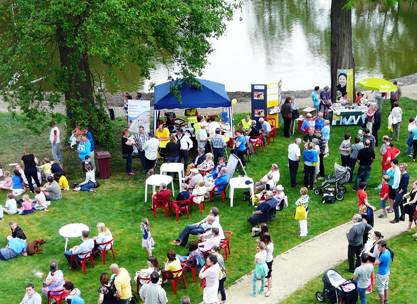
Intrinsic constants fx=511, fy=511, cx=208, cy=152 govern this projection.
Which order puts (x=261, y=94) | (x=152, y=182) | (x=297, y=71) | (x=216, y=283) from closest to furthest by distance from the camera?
(x=216, y=283)
(x=152, y=182)
(x=261, y=94)
(x=297, y=71)

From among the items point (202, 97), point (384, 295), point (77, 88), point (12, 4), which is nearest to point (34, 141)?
point (77, 88)

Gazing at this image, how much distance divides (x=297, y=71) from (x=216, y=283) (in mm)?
25878

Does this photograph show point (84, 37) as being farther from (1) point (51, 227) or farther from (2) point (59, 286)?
(2) point (59, 286)

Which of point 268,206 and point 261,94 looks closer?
point 268,206

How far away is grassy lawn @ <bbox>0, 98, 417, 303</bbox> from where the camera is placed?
10289 millimetres

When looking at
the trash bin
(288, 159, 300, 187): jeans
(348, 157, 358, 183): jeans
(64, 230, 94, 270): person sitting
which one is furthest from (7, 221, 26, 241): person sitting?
(348, 157, 358, 183): jeans

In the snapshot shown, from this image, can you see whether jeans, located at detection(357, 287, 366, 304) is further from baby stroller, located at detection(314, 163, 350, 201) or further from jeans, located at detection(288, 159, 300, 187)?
jeans, located at detection(288, 159, 300, 187)

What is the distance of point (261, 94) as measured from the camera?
59.5ft

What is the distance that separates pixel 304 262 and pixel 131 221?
448 centimetres

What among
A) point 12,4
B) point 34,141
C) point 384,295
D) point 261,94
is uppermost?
point 12,4

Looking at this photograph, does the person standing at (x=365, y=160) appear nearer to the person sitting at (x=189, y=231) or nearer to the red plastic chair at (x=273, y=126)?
the red plastic chair at (x=273, y=126)

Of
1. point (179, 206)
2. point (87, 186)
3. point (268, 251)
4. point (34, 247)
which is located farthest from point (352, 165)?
point (34, 247)

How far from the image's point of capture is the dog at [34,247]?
11.0 meters

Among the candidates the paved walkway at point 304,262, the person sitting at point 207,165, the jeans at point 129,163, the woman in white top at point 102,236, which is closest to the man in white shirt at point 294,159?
the person sitting at point 207,165
